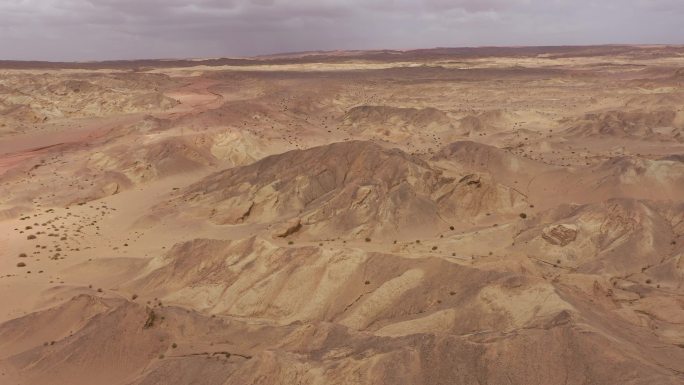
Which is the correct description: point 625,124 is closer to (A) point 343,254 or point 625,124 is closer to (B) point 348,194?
(B) point 348,194

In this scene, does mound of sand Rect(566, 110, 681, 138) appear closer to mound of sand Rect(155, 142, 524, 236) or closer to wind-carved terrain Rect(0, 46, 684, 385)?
wind-carved terrain Rect(0, 46, 684, 385)

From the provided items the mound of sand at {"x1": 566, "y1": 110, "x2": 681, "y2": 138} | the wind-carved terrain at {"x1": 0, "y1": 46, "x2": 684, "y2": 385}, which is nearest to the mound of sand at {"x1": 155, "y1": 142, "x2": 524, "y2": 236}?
the wind-carved terrain at {"x1": 0, "y1": 46, "x2": 684, "y2": 385}

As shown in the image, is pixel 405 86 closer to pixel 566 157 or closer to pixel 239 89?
pixel 239 89

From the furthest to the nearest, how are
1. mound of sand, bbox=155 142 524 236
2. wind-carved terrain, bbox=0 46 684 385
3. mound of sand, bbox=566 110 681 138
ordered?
mound of sand, bbox=566 110 681 138
mound of sand, bbox=155 142 524 236
wind-carved terrain, bbox=0 46 684 385

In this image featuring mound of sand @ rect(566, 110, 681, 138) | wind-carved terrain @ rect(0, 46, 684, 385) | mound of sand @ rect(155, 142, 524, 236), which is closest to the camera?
wind-carved terrain @ rect(0, 46, 684, 385)

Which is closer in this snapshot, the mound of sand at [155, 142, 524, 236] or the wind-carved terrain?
the wind-carved terrain

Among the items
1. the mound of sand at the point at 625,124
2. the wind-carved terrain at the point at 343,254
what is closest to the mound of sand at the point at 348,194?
the wind-carved terrain at the point at 343,254

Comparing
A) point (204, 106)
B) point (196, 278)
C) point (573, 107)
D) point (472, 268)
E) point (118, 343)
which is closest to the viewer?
point (118, 343)

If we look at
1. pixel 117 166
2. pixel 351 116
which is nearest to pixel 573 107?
pixel 351 116

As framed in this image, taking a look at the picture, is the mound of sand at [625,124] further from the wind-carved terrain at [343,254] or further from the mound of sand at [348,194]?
the mound of sand at [348,194]
